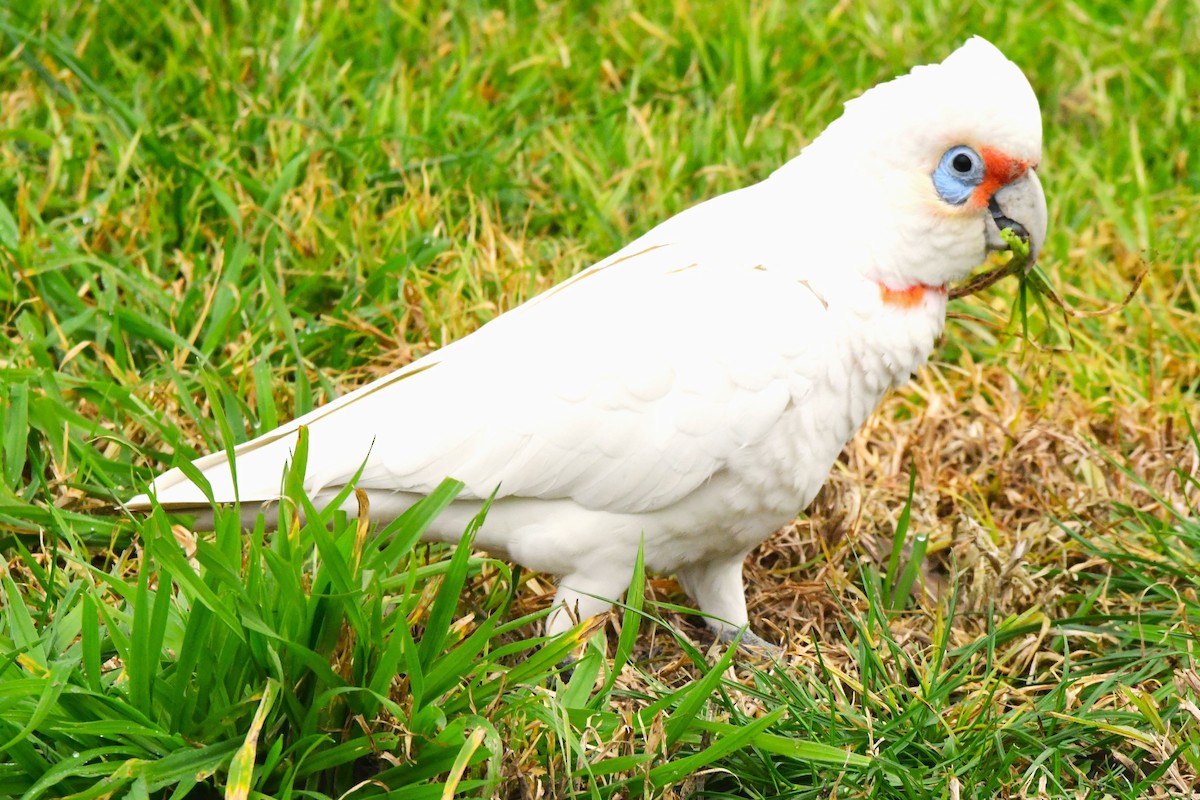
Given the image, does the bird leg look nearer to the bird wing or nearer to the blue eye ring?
the bird wing

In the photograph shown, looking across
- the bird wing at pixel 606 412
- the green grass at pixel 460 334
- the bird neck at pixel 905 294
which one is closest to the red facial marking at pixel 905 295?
the bird neck at pixel 905 294

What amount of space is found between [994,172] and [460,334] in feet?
4.53

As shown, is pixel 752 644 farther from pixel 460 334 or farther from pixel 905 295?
pixel 460 334

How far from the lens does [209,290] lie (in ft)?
10.7

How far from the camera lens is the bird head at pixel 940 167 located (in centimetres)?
237

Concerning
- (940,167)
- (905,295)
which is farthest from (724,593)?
(940,167)

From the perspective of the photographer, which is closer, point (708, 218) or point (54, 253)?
point (708, 218)

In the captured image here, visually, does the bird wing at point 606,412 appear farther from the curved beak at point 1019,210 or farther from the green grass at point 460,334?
the curved beak at point 1019,210

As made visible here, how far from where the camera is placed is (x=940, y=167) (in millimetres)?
2416

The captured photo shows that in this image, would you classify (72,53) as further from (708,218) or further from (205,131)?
(708,218)

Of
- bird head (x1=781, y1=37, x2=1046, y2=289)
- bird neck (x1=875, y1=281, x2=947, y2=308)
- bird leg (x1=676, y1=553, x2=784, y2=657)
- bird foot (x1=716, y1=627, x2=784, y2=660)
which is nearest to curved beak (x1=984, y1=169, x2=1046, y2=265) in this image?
bird head (x1=781, y1=37, x2=1046, y2=289)

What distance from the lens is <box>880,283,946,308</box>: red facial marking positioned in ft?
7.98

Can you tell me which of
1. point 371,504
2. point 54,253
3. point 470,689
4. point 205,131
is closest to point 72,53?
point 205,131

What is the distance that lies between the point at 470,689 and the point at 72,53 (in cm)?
277
